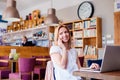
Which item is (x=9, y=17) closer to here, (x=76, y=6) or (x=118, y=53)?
(x=76, y=6)

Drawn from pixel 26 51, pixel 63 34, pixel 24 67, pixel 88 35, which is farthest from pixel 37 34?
pixel 63 34

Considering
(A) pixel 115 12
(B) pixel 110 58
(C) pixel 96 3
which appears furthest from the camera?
(C) pixel 96 3

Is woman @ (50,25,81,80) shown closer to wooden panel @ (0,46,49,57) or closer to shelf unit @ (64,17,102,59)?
shelf unit @ (64,17,102,59)

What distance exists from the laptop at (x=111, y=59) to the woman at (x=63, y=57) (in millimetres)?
569

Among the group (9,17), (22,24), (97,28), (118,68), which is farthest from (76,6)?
(118,68)

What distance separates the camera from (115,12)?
533cm

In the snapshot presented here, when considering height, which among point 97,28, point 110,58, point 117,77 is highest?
point 97,28

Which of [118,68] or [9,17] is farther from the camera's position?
[9,17]

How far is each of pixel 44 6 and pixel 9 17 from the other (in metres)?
2.96

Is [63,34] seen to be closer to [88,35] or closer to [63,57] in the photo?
[63,57]

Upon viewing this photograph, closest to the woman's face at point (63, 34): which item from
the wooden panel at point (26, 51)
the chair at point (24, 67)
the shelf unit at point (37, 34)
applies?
the chair at point (24, 67)

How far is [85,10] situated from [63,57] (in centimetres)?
480

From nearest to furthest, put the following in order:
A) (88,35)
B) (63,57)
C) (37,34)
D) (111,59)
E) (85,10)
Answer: (111,59) < (63,57) < (88,35) < (85,10) < (37,34)

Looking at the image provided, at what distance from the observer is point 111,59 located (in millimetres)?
1453
